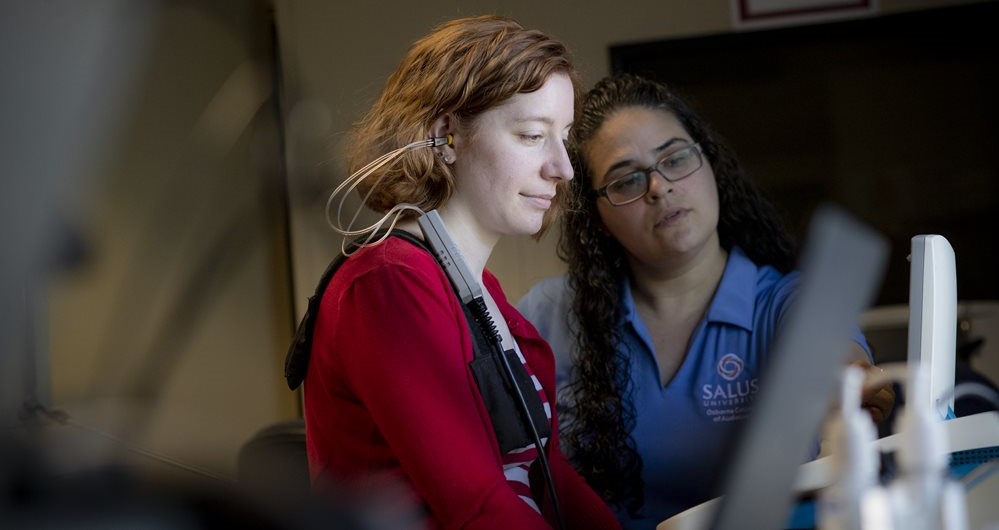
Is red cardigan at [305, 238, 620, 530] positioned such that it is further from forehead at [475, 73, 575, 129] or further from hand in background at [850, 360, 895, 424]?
hand in background at [850, 360, 895, 424]

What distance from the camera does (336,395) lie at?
1247 millimetres

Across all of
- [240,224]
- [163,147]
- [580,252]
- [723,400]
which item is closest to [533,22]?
[163,147]

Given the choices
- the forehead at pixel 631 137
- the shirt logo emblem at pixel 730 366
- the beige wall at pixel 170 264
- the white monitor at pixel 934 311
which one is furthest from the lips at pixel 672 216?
the beige wall at pixel 170 264

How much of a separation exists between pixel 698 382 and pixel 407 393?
73 cm

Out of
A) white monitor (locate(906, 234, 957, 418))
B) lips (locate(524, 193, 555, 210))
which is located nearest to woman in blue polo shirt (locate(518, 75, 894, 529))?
white monitor (locate(906, 234, 957, 418))

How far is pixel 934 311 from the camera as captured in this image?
122cm

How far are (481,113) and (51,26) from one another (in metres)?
1.02

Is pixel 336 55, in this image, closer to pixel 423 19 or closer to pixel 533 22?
pixel 423 19

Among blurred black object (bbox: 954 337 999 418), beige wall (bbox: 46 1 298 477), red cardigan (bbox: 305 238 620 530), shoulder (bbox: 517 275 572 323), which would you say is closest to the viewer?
beige wall (bbox: 46 1 298 477)

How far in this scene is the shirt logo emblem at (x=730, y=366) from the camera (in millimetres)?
1731

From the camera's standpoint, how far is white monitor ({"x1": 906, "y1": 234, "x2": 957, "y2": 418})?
1.21 m

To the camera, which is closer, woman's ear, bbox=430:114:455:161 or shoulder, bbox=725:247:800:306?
woman's ear, bbox=430:114:455:161

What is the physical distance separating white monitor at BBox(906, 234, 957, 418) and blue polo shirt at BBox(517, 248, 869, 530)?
0.34 meters

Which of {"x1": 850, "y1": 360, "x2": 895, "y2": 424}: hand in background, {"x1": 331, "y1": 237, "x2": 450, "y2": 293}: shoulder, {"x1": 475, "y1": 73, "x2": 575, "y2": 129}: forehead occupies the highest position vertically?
{"x1": 475, "y1": 73, "x2": 575, "y2": 129}: forehead
